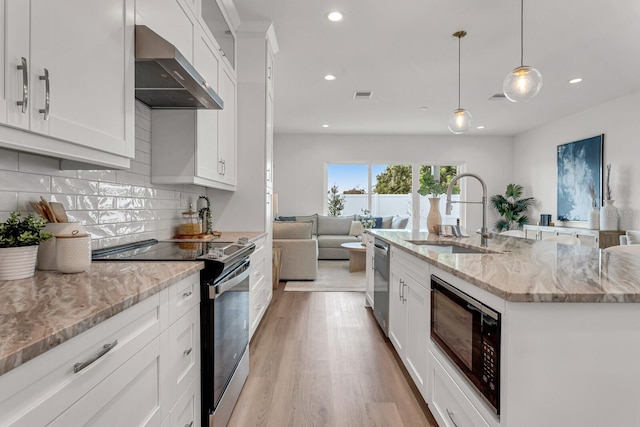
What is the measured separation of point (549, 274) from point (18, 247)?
1766mm

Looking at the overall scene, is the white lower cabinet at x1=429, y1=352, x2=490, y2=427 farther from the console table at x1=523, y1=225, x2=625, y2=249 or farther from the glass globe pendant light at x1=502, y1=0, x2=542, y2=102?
the console table at x1=523, y1=225, x2=625, y2=249

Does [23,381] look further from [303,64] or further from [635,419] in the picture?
[303,64]

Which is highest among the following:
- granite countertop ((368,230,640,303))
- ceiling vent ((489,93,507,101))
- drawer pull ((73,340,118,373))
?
ceiling vent ((489,93,507,101))

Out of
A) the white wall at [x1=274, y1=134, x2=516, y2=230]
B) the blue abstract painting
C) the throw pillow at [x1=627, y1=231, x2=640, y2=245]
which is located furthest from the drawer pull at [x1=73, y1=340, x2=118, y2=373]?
the white wall at [x1=274, y1=134, x2=516, y2=230]

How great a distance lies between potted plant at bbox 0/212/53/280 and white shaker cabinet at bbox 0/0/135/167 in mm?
265

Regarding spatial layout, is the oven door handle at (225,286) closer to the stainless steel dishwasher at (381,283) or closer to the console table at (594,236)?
the stainless steel dishwasher at (381,283)

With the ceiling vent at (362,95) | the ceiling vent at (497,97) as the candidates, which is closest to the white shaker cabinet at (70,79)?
the ceiling vent at (362,95)

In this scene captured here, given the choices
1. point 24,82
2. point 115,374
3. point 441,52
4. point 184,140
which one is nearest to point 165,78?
point 184,140

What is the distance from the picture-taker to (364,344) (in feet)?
9.45

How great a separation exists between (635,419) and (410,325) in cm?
113

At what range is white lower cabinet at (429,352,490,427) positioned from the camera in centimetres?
126

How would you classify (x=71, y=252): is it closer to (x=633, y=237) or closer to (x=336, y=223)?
(x=633, y=237)

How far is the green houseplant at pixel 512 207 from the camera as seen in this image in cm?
761

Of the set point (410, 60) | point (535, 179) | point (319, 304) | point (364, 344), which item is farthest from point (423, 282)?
point (535, 179)
